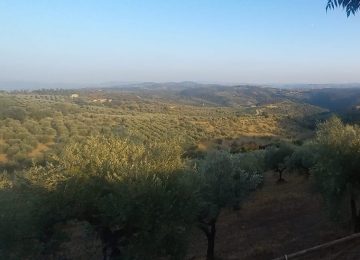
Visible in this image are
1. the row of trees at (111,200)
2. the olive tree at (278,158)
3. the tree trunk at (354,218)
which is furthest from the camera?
the olive tree at (278,158)

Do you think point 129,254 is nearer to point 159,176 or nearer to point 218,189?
point 159,176

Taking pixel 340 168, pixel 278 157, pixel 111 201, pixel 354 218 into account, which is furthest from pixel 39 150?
pixel 340 168

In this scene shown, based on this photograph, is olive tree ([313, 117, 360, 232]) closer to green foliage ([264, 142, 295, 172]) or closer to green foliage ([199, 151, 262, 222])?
green foliage ([199, 151, 262, 222])

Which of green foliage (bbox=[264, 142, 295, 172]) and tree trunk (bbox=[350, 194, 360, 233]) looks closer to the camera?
tree trunk (bbox=[350, 194, 360, 233])

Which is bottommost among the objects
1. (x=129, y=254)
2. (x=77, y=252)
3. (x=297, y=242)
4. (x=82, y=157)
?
(x=77, y=252)

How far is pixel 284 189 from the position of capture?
123 ft

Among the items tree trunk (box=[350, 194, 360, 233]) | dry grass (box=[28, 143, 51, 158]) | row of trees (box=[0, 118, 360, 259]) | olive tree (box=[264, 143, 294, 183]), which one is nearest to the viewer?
row of trees (box=[0, 118, 360, 259])

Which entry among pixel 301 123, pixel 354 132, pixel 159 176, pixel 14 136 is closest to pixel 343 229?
pixel 354 132

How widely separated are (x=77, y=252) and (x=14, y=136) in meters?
30.0

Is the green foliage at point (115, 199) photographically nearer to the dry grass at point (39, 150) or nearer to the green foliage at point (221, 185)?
the green foliage at point (221, 185)

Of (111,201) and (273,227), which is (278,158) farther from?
(111,201)

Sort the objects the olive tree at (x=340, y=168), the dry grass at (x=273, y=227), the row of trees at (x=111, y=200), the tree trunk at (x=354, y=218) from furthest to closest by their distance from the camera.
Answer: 1. the dry grass at (x=273, y=227)
2. the tree trunk at (x=354, y=218)
3. the olive tree at (x=340, y=168)
4. the row of trees at (x=111, y=200)

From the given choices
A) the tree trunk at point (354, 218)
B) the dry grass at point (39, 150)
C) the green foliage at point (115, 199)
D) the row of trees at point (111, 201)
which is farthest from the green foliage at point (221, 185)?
the dry grass at point (39, 150)

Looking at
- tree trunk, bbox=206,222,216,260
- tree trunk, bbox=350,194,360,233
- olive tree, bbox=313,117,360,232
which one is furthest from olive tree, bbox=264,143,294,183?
tree trunk, bbox=206,222,216,260
